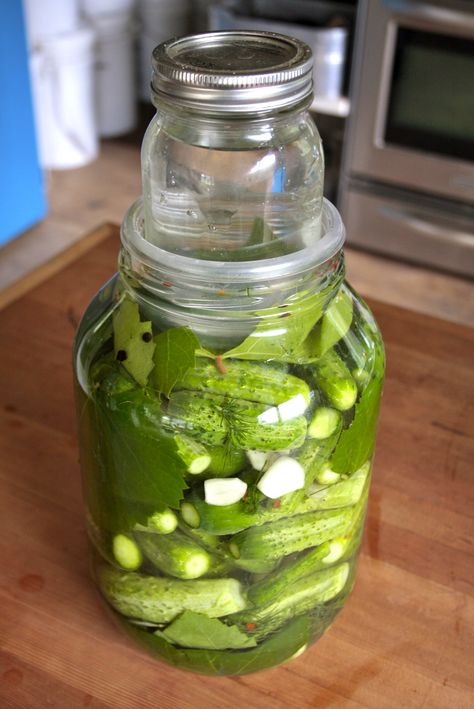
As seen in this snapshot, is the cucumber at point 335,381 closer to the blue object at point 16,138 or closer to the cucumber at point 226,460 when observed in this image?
the cucumber at point 226,460

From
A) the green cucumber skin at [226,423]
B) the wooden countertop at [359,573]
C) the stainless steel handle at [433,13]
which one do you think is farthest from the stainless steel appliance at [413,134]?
the green cucumber skin at [226,423]

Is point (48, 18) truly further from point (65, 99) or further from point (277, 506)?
point (277, 506)

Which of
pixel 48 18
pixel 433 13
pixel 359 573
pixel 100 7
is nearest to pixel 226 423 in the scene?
pixel 359 573

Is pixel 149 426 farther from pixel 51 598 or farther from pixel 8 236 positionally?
pixel 8 236

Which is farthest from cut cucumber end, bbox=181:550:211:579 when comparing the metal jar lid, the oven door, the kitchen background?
the oven door

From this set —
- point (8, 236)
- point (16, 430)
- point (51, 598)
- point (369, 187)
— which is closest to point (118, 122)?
point (8, 236)

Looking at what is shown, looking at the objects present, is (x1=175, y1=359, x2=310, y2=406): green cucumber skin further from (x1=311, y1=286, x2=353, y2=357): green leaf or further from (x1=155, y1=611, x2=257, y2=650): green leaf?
(x1=155, y1=611, x2=257, y2=650): green leaf
